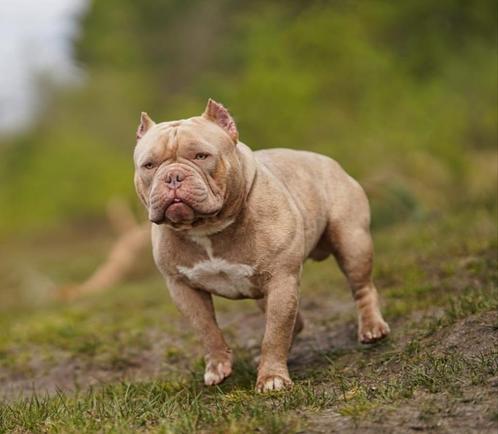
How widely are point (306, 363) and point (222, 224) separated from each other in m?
1.36

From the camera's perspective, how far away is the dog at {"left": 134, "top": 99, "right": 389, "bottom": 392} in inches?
188

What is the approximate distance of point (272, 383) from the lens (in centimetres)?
496

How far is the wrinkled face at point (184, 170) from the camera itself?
4680 millimetres

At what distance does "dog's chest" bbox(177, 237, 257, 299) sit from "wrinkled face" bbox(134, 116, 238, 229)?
29 cm

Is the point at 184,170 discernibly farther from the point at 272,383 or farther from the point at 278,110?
the point at 278,110

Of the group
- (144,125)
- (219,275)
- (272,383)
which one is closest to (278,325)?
(272,383)

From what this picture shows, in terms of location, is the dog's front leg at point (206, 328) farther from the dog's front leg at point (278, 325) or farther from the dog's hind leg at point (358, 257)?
the dog's hind leg at point (358, 257)

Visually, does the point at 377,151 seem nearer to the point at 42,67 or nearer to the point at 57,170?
the point at 57,170

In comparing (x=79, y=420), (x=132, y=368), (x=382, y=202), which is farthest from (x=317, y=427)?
(x=382, y=202)

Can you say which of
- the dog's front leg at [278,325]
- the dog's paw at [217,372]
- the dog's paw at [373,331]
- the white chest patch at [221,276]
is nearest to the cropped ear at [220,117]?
the white chest patch at [221,276]

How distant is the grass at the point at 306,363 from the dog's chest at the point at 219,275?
0.56 meters

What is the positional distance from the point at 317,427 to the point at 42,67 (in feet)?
111

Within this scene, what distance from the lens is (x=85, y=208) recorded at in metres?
32.2

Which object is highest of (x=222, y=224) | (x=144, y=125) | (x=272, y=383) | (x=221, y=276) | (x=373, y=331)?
(x=144, y=125)
